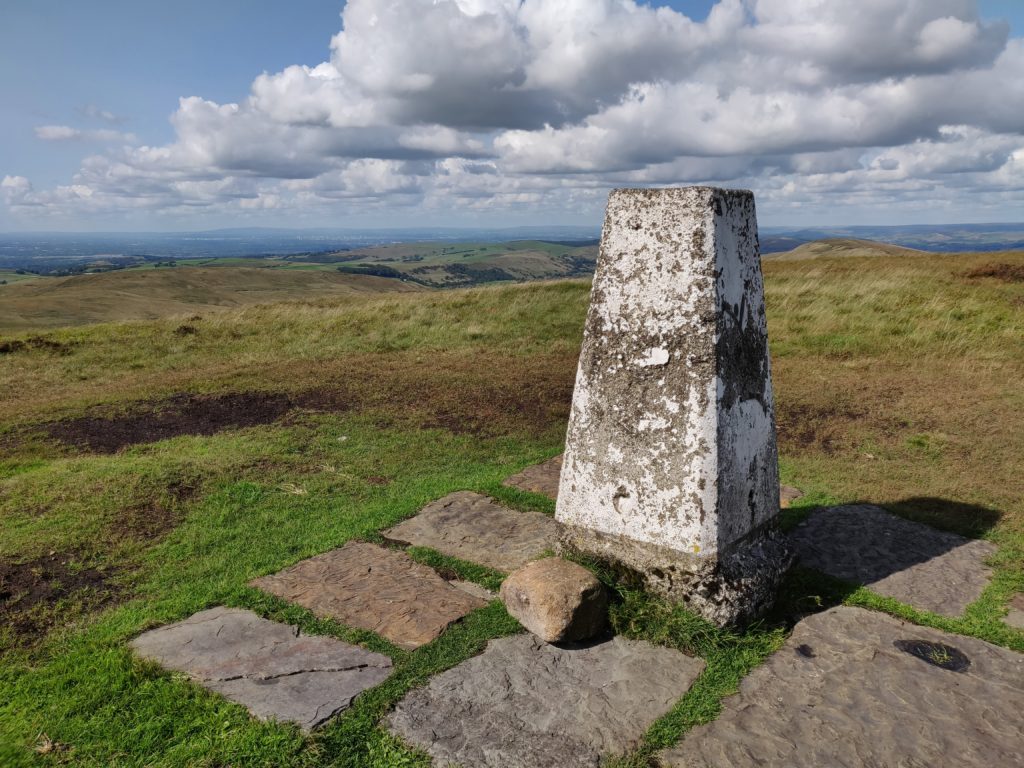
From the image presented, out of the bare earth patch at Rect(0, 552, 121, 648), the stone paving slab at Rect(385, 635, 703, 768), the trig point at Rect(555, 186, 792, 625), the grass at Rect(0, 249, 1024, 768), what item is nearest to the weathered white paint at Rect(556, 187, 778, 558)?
the trig point at Rect(555, 186, 792, 625)

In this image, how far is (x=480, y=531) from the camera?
658cm

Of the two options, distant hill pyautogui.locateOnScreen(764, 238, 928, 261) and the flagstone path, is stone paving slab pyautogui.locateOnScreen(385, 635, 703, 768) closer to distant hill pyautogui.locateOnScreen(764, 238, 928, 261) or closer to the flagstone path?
the flagstone path

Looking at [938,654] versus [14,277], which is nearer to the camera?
[938,654]

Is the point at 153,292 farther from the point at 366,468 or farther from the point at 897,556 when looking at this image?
the point at 897,556

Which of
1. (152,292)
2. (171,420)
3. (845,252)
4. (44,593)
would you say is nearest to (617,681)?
(44,593)

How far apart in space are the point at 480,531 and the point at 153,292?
102307mm

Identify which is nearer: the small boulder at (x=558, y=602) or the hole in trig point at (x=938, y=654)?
the hole in trig point at (x=938, y=654)

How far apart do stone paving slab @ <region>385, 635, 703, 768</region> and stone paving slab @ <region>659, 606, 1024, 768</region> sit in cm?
36

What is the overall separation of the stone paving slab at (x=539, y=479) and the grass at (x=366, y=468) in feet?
1.11

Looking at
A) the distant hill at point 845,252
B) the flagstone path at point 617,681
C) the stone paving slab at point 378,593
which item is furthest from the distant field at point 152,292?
the flagstone path at point 617,681

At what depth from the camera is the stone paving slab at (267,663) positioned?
3998mm

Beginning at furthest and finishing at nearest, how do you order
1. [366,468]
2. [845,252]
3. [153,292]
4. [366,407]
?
[153,292] < [845,252] < [366,407] < [366,468]

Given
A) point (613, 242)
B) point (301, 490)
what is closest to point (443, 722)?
point (613, 242)

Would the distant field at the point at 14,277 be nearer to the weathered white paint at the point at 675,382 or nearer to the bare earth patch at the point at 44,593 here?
the bare earth patch at the point at 44,593
